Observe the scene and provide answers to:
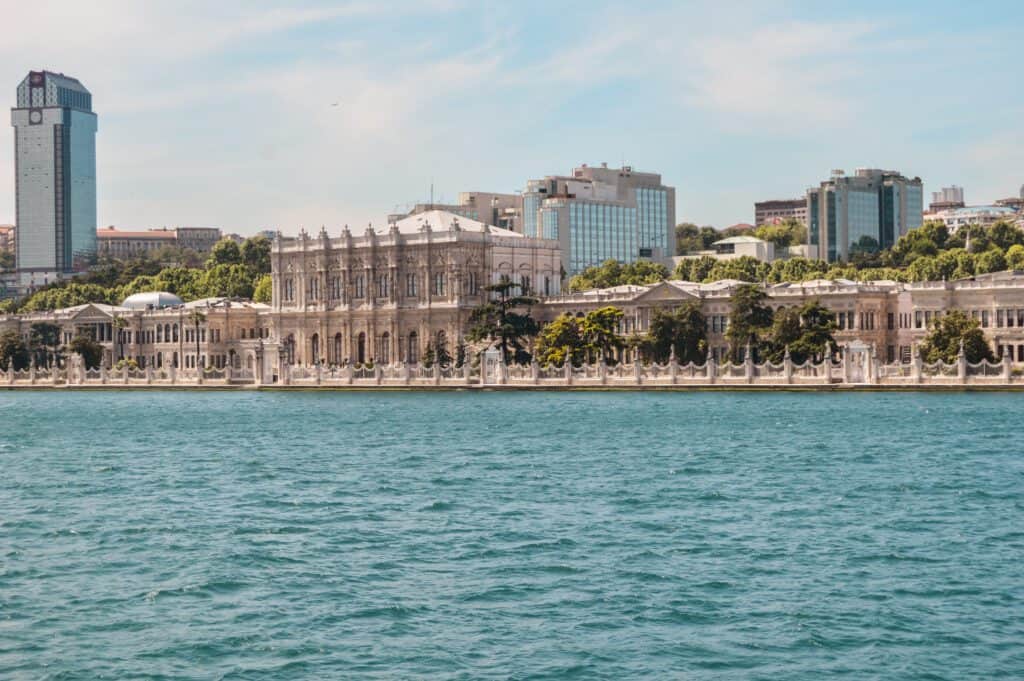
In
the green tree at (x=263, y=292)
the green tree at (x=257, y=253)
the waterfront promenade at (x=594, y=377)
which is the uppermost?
the green tree at (x=257, y=253)

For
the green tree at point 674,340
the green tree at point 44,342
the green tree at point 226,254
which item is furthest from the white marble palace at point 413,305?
the green tree at point 226,254

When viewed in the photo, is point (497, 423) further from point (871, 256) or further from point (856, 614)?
point (871, 256)

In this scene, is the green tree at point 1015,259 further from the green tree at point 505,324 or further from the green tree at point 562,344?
the green tree at point 562,344

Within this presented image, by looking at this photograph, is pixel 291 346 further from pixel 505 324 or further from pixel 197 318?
pixel 505 324

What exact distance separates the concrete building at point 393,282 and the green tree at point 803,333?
3071cm

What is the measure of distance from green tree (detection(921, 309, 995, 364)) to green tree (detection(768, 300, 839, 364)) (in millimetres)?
4820

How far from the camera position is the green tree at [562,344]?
100 m

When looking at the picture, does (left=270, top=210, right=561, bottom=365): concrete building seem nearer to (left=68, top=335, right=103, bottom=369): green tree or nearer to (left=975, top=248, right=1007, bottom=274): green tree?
(left=68, top=335, right=103, bottom=369): green tree

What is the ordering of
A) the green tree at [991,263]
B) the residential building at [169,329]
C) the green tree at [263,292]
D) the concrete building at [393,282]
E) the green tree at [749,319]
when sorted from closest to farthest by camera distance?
the green tree at [749,319], the concrete building at [393,282], the green tree at [991,263], the residential building at [169,329], the green tree at [263,292]

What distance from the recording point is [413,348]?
124 m

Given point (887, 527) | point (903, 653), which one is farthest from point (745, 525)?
point (903, 653)

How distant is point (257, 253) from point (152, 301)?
3557 cm

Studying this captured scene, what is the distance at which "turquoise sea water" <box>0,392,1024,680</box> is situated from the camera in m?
24.7

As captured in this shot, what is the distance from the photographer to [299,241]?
132500 mm
